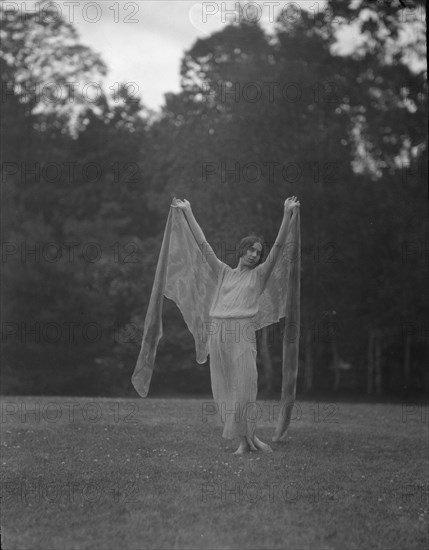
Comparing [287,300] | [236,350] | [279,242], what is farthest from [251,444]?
[279,242]

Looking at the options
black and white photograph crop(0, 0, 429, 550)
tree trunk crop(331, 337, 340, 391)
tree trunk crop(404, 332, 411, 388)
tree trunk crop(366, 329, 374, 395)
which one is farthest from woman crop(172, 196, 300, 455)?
tree trunk crop(404, 332, 411, 388)

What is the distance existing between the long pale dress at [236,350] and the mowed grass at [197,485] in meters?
0.46

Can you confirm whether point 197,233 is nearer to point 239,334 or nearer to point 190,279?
point 190,279

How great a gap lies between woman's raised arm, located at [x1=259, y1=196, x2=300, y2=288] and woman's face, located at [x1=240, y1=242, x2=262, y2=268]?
11 centimetres

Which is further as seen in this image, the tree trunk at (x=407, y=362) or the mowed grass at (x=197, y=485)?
the tree trunk at (x=407, y=362)

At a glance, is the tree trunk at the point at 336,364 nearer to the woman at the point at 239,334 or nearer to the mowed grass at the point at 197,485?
the mowed grass at the point at 197,485

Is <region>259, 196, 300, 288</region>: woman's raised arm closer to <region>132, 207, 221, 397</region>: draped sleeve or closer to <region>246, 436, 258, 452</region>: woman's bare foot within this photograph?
<region>132, 207, 221, 397</region>: draped sleeve

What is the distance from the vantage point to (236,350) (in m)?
9.45

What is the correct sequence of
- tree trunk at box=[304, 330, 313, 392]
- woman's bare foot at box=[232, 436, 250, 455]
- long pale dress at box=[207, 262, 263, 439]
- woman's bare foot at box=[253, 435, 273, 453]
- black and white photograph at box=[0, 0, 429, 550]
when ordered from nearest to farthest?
long pale dress at box=[207, 262, 263, 439]
woman's bare foot at box=[232, 436, 250, 455]
woman's bare foot at box=[253, 435, 273, 453]
black and white photograph at box=[0, 0, 429, 550]
tree trunk at box=[304, 330, 313, 392]

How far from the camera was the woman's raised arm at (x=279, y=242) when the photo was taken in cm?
944

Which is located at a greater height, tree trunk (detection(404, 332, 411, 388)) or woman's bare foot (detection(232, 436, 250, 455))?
tree trunk (detection(404, 332, 411, 388))

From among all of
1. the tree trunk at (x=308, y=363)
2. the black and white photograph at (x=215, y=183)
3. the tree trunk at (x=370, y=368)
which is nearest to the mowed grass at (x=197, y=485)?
the black and white photograph at (x=215, y=183)

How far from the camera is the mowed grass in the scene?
622cm

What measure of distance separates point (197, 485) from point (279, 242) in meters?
2.99
